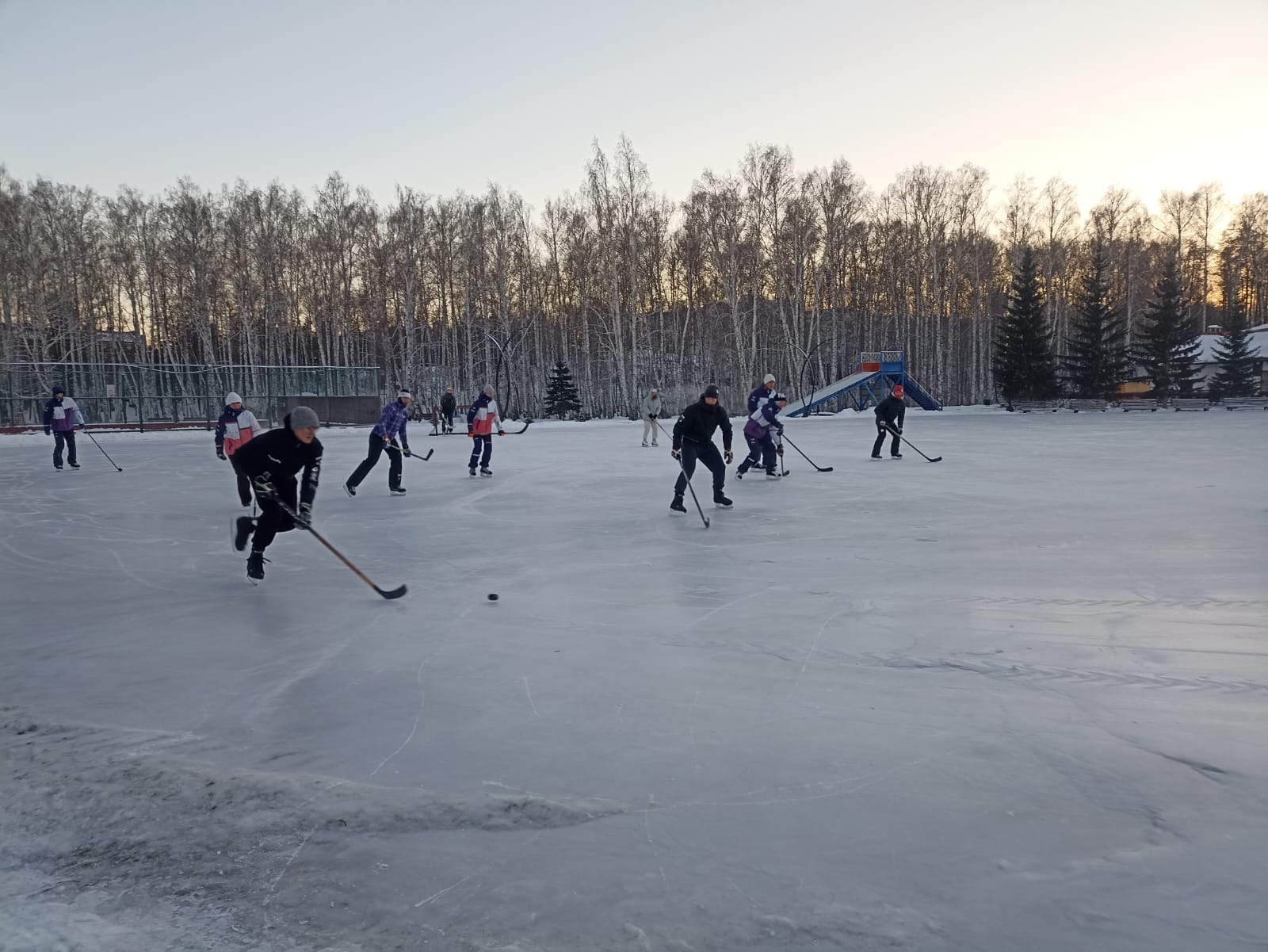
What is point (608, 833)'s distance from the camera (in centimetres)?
245

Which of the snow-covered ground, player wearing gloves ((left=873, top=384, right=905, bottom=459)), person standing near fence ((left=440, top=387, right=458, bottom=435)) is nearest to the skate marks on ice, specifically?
the snow-covered ground

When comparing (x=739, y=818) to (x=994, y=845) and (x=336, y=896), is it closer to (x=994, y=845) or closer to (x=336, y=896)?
(x=994, y=845)

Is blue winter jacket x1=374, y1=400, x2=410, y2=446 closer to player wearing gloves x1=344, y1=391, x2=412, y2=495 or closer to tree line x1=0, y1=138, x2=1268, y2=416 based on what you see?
player wearing gloves x1=344, y1=391, x2=412, y2=495

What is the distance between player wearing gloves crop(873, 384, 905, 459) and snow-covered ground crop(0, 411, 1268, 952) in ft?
24.4

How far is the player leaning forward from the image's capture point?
236 inches

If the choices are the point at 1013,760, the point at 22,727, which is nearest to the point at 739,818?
the point at 1013,760

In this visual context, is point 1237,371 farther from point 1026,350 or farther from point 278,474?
point 278,474

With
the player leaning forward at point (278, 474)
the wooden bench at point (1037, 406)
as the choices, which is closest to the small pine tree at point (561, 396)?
the wooden bench at point (1037, 406)

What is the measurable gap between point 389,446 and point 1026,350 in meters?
35.8

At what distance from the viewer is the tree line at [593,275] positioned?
39.4m

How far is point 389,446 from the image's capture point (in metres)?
11.3

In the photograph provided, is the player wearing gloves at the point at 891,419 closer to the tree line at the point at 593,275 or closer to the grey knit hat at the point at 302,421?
the grey knit hat at the point at 302,421

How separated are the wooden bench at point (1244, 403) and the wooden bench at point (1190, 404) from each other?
717 mm

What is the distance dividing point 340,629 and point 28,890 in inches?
105
